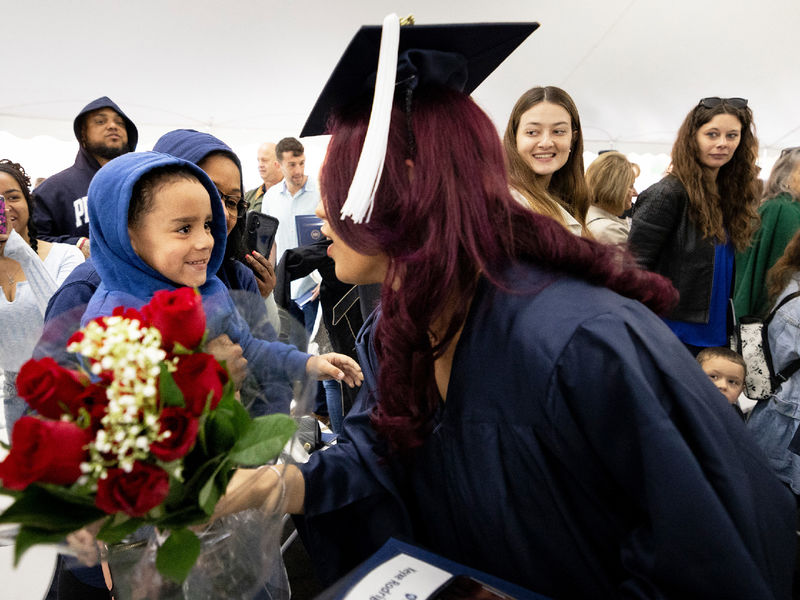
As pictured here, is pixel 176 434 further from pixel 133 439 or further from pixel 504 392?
pixel 504 392

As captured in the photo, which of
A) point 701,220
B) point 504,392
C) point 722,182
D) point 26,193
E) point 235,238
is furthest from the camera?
point 722,182

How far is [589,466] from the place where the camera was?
0.97 metres

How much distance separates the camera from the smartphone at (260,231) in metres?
2.98

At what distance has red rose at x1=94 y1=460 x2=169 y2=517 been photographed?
0.69 m

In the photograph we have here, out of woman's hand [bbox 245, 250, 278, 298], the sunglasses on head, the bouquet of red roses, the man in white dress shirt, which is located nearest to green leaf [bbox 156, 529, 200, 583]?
the bouquet of red roses

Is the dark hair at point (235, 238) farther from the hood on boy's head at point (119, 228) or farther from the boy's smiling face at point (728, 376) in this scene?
the boy's smiling face at point (728, 376)

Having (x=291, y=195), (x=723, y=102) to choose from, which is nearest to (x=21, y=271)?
(x=291, y=195)

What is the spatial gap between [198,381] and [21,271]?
2242 mm

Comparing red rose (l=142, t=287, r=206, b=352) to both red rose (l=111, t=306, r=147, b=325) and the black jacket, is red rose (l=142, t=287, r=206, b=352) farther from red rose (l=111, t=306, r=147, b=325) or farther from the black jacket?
the black jacket

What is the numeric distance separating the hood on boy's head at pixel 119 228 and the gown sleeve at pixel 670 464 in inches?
43.7

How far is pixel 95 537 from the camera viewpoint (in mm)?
784

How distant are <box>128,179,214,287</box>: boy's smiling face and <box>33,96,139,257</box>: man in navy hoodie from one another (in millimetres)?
2062

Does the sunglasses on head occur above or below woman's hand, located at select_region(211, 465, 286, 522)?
above

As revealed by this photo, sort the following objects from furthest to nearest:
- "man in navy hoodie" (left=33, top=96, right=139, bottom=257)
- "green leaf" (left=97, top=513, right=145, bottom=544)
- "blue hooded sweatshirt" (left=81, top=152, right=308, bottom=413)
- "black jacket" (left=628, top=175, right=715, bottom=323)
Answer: "man in navy hoodie" (left=33, top=96, right=139, bottom=257) → "black jacket" (left=628, top=175, right=715, bottom=323) → "blue hooded sweatshirt" (left=81, top=152, right=308, bottom=413) → "green leaf" (left=97, top=513, right=145, bottom=544)
